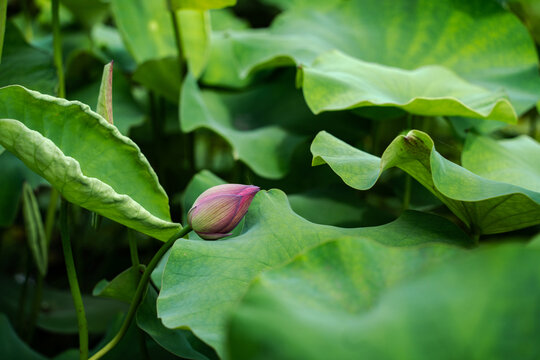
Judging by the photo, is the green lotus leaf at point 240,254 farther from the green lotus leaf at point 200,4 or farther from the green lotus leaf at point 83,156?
the green lotus leaf at point 200,4

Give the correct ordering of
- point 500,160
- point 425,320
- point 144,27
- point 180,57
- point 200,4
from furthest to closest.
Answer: point 144,27 → point 180,57 → point 200,4 → point 500,160 → point 425,320

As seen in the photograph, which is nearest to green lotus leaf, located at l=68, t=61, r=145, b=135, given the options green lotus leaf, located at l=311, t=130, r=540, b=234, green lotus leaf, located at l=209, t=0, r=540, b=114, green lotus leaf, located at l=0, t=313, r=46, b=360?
green lotus leaf, located at l=209, t=0, r=540, b=114

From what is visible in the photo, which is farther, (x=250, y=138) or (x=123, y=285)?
(x=250, y=138)

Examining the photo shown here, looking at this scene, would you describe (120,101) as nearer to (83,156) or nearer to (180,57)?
(180,57)

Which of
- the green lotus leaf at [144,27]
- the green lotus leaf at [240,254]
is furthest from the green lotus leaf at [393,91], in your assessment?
the green lotus leaf at [144,27]

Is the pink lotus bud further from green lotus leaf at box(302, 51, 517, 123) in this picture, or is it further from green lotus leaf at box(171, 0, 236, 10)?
green lotus leaf at box(171, 0, 236, 10)

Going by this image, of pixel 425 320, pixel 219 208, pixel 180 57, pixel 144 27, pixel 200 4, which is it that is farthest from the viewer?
pixel 144 27

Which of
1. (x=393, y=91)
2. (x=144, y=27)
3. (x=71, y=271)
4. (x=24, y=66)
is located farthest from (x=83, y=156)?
(x=144, y=27)

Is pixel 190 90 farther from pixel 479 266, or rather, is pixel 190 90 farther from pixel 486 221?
pixel 479 266
